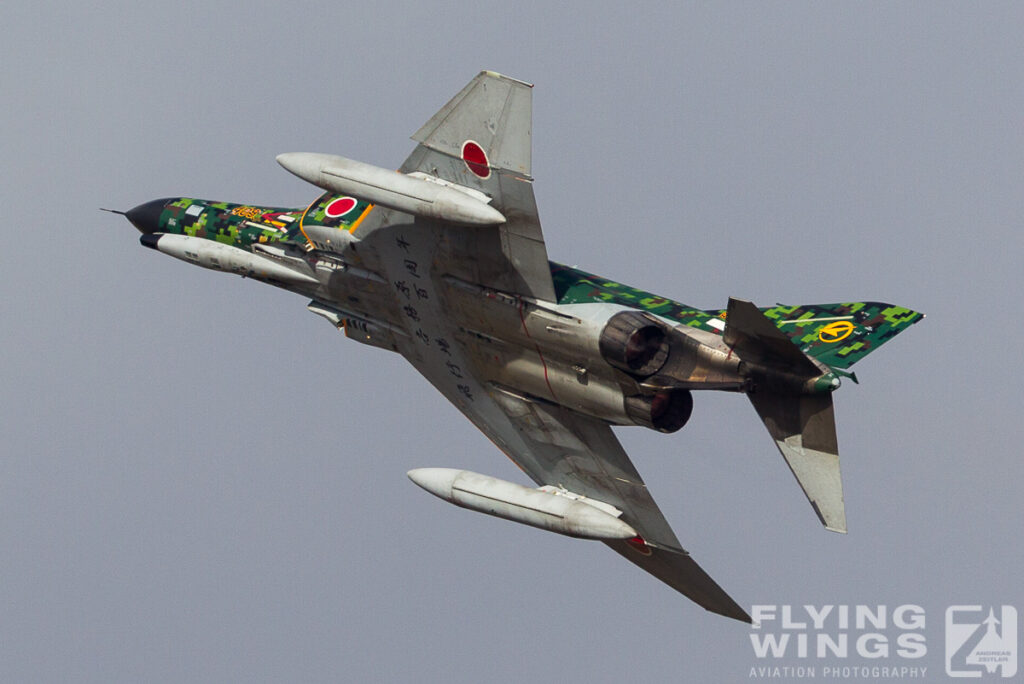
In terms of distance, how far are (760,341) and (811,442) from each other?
2388 millimetres

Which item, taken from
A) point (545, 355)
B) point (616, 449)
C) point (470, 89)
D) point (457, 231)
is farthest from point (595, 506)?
point (470, 89)

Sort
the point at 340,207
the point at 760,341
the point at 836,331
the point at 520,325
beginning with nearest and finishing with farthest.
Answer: the point at 760,341, the point at 836,331, the point at 520,325, the point at 340,207

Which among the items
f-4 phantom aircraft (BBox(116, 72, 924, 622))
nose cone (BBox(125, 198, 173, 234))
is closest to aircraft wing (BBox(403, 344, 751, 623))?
f-4 phantom aircraft (BBox(116, 72, 924, 622))

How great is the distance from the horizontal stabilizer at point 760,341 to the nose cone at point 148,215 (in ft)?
48.7

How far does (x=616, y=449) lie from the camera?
40.9 meters

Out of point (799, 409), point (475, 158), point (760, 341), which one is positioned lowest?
point (799, 409)

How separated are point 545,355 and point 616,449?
320 centimetres

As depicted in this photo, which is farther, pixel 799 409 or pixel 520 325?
pixel 520 325

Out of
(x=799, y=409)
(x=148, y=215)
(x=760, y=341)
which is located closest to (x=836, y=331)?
(x=799, y=409)

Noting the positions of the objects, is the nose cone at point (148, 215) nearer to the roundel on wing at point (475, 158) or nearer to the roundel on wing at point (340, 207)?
the roundel on wing at point (340, 207)

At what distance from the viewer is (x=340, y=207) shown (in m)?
41.1

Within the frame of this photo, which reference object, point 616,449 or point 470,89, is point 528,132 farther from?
point 616,449

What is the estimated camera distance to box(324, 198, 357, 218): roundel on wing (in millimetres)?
40969

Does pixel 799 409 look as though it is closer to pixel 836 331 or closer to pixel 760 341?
pixel 760 341
